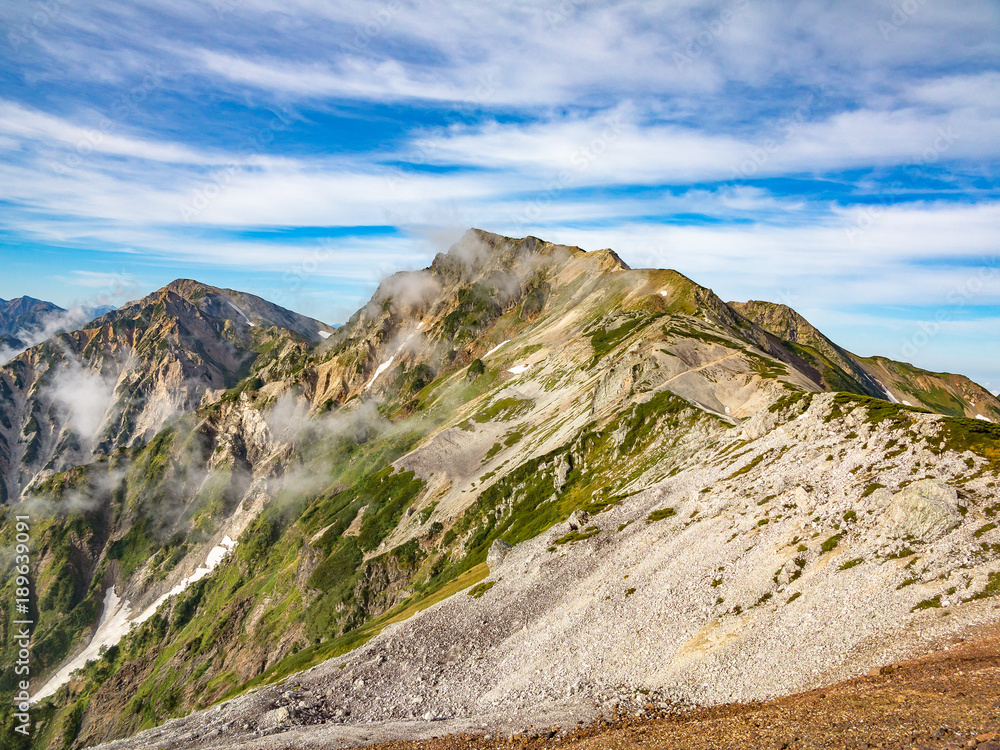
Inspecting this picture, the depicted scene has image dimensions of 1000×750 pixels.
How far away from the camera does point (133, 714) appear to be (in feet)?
579

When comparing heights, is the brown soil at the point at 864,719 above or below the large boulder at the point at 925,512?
below

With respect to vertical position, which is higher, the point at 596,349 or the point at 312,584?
the point at 596,349

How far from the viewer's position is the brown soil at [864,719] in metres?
28.0

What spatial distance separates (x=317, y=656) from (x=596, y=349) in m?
121

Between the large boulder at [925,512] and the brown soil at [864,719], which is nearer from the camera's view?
the brown soil at [864,719]

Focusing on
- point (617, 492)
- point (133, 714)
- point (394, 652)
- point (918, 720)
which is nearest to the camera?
point (918, 720)

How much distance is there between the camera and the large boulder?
45.9 m

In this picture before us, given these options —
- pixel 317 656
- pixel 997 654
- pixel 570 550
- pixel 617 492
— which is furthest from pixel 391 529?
pixel 997 654

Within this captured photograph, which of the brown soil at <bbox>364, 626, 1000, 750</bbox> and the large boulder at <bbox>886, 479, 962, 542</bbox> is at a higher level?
the large boulder at <bbox>886, 479, 962, 542</bbox>

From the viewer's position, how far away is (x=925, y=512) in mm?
46969

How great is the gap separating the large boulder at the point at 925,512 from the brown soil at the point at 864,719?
487 inches

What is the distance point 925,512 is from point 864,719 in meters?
23.9

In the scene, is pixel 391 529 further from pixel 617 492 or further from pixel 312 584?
pixel 617 492

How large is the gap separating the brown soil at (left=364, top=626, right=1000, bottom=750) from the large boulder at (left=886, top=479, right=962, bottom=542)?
1238 centimetres
